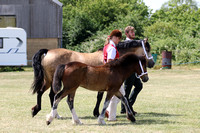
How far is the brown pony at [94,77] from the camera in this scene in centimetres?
772

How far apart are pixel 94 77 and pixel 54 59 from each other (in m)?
2.06

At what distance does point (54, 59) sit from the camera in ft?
31.7

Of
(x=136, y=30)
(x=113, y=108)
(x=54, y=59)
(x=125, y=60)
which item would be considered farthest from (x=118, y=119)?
(x=136, y=30)

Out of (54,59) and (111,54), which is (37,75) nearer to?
(54,59)

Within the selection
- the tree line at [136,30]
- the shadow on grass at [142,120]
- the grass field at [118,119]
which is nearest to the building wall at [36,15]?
the tree line at [136,30]

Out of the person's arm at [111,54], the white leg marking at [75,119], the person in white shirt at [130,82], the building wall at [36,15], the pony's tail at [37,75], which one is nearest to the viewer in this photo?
the white leg marking at [75,119]

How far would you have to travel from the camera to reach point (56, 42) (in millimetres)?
38844

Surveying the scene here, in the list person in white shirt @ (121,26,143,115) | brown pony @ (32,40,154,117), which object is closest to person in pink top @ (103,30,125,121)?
person in white shirt @ (121,26,143,115)

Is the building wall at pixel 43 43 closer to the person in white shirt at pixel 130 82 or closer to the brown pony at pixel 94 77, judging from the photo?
the person in white shirt at pixel 130 82

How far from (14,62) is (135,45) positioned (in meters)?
23.7

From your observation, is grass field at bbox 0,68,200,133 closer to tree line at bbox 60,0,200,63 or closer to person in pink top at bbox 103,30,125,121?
person in pink top at bbox 103,30,125,121

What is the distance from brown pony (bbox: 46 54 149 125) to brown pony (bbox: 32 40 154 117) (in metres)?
1.14

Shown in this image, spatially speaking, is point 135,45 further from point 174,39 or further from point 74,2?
point 74,2

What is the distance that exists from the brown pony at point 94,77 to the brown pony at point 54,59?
1.14 metres
